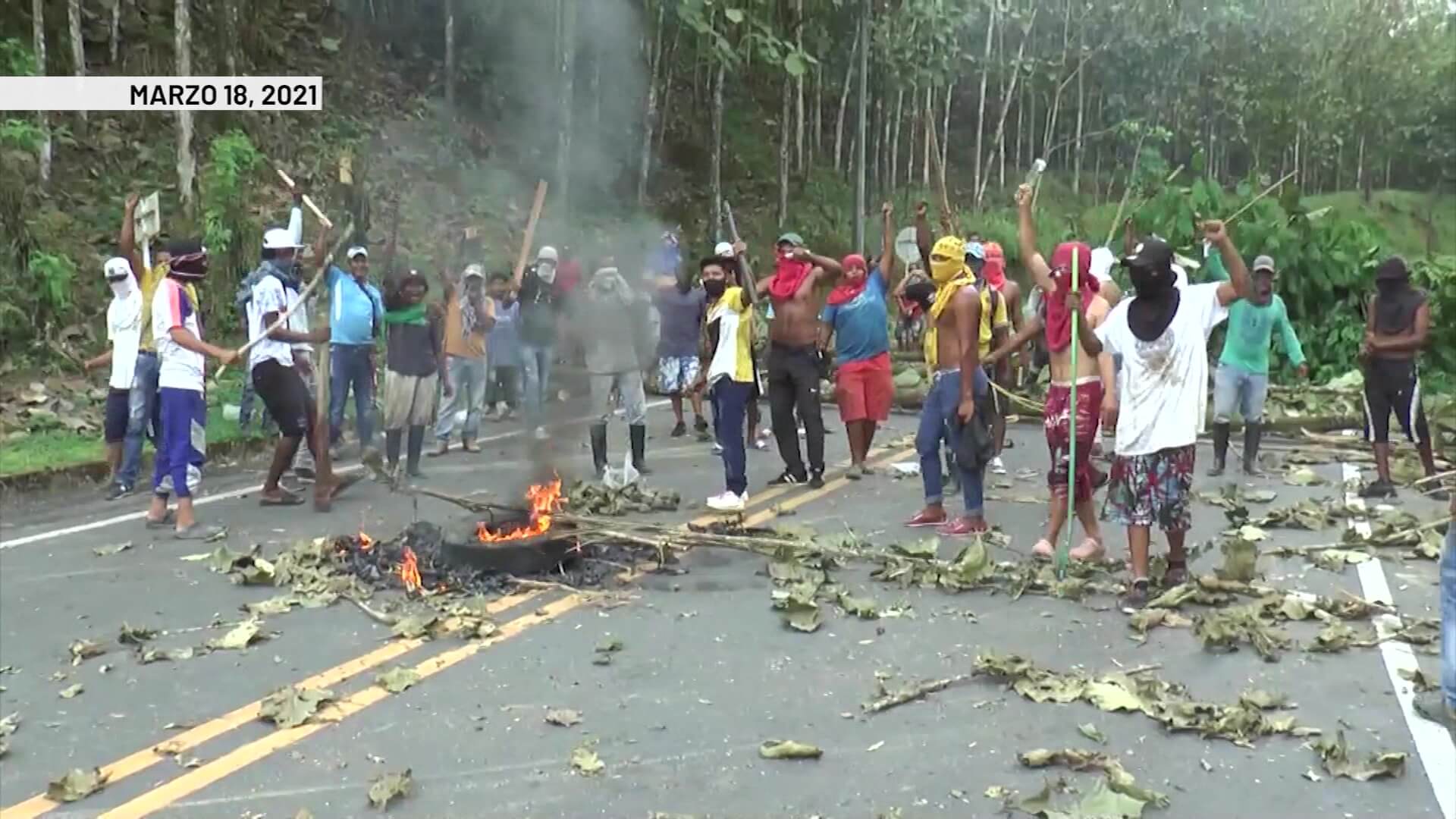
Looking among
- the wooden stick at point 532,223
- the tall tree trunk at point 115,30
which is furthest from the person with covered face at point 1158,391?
the tall tree trunk at point 115,30

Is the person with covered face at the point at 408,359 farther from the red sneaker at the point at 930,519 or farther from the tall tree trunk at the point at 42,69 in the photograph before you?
the tall tree trunk at the point at 42,69

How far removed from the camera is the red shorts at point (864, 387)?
10.2 meters

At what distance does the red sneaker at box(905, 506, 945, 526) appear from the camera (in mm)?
8648


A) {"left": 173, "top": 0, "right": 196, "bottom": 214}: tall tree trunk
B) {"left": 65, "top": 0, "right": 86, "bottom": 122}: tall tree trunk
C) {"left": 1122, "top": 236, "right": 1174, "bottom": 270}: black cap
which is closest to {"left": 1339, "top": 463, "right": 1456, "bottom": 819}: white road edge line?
{"left": 1122, "top": 236, "right": 1174, "bottom": 270}: black cap

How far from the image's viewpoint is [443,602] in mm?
6664

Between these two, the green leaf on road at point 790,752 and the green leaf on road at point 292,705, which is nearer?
the green leaf on road at point 790,752

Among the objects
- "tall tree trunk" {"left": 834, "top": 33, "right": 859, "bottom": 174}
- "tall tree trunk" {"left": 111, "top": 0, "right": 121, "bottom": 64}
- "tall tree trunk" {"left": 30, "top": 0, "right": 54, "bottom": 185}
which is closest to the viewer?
"tall tree trunk" {"left": 30, "top": 0, "right": 54, "bottom": 185}

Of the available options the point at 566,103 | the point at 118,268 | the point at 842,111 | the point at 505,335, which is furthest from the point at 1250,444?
the point at 842,111

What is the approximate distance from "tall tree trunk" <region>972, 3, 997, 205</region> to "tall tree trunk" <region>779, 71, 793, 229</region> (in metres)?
6.97

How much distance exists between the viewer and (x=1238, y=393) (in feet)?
34.8

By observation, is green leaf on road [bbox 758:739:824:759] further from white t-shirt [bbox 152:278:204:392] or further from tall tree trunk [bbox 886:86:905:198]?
tall tree trunk [bbox 886:86:905:198]

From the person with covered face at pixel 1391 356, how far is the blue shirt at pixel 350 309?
24.7 ft

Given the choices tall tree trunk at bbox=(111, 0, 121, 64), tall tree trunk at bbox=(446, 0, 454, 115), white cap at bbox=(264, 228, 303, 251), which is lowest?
white cap at bbox=(264, 228, 303, 251)

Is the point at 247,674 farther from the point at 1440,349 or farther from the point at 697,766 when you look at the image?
the point at 1440,349
